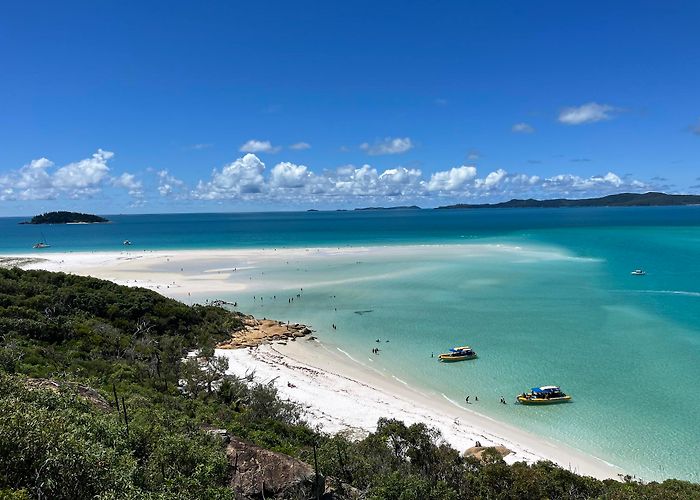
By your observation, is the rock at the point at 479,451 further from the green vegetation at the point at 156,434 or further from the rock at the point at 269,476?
the rock at the point at 269,476

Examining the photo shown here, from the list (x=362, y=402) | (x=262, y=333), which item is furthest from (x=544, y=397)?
(x=262, y=333)

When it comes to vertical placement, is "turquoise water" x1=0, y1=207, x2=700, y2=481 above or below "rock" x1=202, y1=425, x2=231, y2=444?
below

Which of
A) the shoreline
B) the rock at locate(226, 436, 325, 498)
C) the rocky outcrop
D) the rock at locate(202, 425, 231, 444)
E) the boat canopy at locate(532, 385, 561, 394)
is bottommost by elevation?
the shoreline

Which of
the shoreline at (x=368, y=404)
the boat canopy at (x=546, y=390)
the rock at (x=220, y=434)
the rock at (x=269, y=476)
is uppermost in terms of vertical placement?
the rock at (x=220, y=434)

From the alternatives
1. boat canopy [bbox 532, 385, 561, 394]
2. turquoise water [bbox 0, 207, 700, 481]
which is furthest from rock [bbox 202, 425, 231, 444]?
boat canopy [bbox 532, 385, 561, 394]

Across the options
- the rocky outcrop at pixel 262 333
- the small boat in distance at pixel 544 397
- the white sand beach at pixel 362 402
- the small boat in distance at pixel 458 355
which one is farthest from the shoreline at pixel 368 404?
the small boat in distance at pixel 458 355

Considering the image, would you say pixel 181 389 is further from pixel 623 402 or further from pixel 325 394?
pixel 623 402

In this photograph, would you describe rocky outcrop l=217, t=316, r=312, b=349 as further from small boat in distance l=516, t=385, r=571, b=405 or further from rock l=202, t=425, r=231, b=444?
rock l=202, t=425, r=231, b=444

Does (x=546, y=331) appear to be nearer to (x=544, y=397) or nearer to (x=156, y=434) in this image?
(x=544, y=397)
